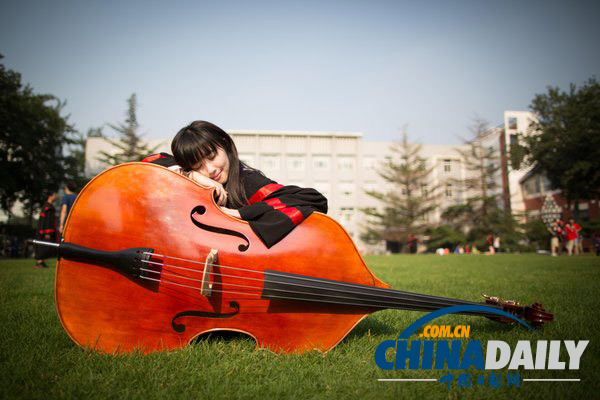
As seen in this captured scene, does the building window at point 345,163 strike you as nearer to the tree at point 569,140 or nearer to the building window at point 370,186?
the building window at point 370,186

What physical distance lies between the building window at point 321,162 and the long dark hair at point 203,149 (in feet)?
140

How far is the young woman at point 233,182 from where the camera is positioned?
2.35 metres

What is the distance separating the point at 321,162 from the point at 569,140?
26.0m

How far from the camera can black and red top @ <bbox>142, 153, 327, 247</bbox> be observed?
88.4 inches

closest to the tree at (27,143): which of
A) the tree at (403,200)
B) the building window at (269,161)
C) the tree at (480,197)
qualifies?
the building window at (269,161)

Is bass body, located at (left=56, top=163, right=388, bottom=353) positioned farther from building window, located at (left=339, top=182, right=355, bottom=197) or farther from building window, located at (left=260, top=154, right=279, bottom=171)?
building window, located at (left=339, top=182, right=355, bottom=197)

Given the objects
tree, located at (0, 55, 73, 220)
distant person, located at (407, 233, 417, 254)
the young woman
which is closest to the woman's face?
the young woman

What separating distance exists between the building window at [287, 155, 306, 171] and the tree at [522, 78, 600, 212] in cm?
2466

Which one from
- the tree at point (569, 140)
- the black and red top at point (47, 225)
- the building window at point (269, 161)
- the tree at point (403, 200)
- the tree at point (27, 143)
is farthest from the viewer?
the building window at point (269, 161)

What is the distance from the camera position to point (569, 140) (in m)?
28.1

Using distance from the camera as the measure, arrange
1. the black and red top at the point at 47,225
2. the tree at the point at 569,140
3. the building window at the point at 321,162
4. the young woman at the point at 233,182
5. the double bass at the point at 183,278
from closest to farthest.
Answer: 1. the double bass at the point at 183,278
2. the young woman at the point at 233,182
3. the black and red top at the point at 47,225
4. the tree at the point at 569,140
5. the building window at the point at 321,162

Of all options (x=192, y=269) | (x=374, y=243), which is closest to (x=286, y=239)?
(x=192, y=269)

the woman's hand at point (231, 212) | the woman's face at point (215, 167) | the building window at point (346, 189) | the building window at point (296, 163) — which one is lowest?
the woman's hand at point (231, 212)

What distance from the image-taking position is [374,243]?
141ft
